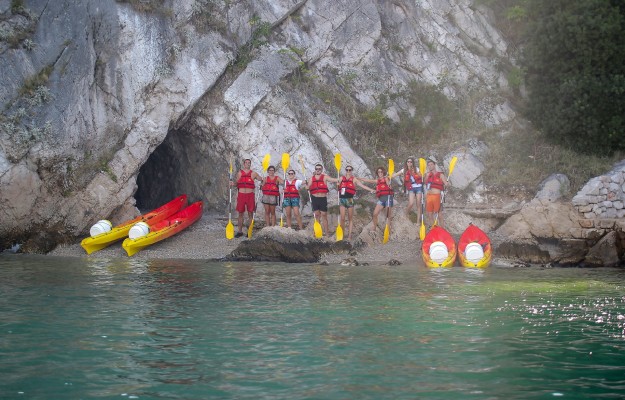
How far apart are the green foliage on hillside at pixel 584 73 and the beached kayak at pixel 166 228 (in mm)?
9620

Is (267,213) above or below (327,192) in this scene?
below

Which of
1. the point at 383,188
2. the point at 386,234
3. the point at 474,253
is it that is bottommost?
the point at 474,253

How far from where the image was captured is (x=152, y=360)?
6.59 metres

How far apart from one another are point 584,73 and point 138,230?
38.4ft

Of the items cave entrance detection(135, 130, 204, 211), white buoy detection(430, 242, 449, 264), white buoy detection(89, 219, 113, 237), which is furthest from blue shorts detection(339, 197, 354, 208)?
white buoy detection(89, 219, 113, 237)

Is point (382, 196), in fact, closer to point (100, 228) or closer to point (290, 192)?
point (290, 192)

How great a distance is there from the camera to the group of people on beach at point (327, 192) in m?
16.3

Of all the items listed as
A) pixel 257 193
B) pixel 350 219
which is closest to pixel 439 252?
pixel 350 219

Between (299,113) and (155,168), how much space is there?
531 cm

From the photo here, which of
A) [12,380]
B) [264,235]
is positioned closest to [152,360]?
[12,380]

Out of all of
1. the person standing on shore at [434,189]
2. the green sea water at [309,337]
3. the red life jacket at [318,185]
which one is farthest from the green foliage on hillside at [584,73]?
the red life jacket at [318,185]

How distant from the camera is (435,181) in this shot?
53.2ft

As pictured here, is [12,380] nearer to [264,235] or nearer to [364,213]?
[264,235]

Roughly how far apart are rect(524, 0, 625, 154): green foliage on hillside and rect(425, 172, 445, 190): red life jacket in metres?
3.87
